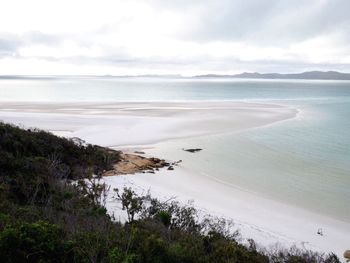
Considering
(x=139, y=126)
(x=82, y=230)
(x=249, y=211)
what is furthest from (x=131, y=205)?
(x=139, y=126)

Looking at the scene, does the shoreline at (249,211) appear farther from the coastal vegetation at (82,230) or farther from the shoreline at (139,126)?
the shoreline at (139,126)

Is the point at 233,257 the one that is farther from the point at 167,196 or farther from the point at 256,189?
the point at 256,189

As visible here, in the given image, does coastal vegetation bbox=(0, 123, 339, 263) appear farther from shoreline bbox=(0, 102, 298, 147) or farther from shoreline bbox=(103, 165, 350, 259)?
shoreline bbox=(0, 102, 298, 147)

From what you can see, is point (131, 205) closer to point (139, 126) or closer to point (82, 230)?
point (82, 230)

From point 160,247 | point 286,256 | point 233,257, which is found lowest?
point 286,256

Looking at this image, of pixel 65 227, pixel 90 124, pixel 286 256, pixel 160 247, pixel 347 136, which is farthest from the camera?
pixel 90 124

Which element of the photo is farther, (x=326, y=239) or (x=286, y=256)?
(x=326, y=239)

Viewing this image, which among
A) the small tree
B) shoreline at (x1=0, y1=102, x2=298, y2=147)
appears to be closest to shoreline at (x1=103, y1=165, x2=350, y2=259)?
the small tree

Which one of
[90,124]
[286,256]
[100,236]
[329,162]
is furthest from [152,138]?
[100,236]
